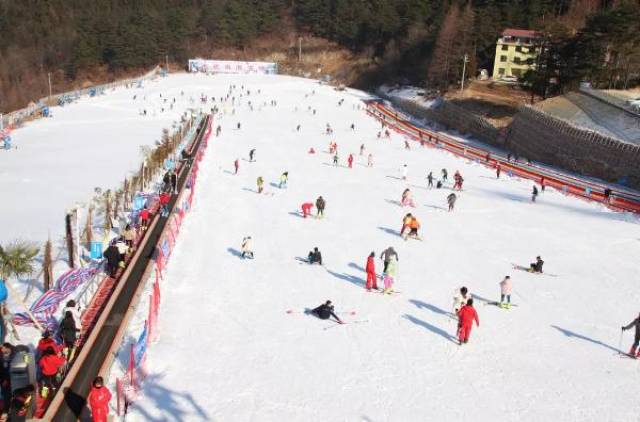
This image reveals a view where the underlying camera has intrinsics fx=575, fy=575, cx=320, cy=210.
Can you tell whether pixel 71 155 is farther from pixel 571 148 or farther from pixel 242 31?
pixel 242 31

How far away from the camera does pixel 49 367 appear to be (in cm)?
931

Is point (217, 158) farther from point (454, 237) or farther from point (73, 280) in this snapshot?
point (73, 280)

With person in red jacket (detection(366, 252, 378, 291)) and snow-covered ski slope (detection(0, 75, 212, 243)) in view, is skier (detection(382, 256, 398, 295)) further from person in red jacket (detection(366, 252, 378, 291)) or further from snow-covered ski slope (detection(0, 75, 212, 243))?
snow-covered ski slope (detection(0, 75, 212, 243))

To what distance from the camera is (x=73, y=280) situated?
12.9 metres

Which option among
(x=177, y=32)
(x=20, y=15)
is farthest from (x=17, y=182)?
(x=20, y=15)

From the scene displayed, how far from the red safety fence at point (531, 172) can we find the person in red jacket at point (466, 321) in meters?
19.6

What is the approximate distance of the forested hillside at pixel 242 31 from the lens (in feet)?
251

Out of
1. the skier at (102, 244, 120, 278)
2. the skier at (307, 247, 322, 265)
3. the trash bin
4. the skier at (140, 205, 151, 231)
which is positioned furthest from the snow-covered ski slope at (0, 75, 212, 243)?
the trash bin

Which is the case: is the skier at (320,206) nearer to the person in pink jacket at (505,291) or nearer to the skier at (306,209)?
the skier at (306,209)

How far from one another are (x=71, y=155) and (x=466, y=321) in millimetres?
32022

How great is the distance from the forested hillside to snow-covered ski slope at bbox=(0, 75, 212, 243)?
1504 inches

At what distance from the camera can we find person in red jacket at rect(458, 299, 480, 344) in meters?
12.5

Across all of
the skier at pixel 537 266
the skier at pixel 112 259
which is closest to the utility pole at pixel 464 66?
the skier at pixel 537 266

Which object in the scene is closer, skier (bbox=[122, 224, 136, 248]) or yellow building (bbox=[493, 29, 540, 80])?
skier (bbox=[122, 224, 136, 248])
